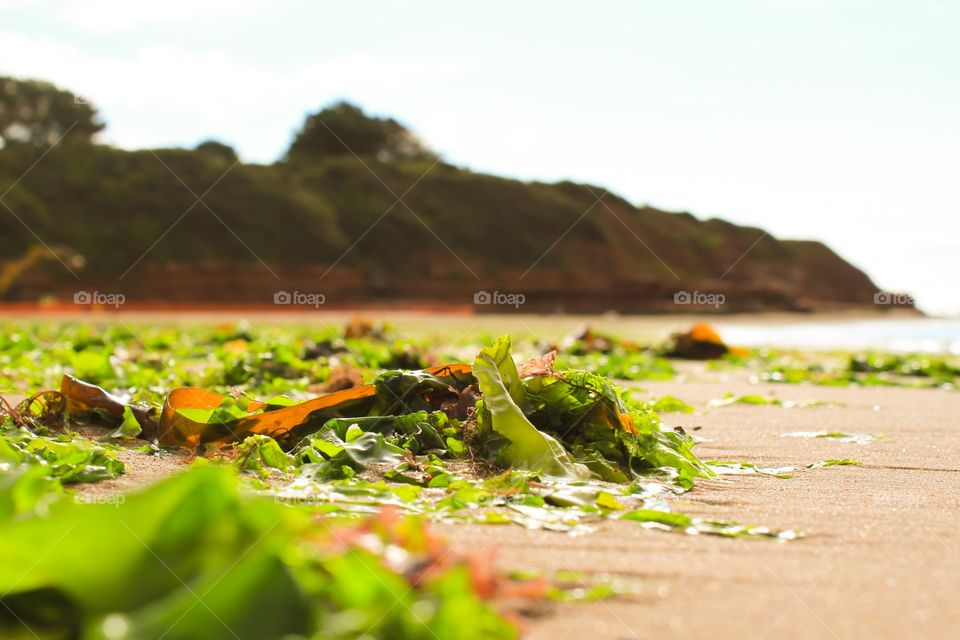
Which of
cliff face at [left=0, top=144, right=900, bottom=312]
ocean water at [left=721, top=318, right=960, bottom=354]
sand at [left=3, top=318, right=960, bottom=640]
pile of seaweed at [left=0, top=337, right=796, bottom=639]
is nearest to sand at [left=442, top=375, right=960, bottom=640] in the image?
sand at [left=3, top=318, right=960, bottom=640]

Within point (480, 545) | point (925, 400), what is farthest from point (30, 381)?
point (925, 400)

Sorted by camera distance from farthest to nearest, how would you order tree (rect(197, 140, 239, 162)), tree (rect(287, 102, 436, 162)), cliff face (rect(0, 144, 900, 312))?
tree (rect(287, 102, 436, 162)), tree (rect(197, 140, 239, 162)), cliff face (rect(0, 144, 900, 312))

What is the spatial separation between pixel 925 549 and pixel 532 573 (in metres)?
0.99

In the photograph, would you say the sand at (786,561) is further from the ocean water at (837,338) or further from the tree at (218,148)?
the tree at (218,148)

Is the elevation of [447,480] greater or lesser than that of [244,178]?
lesser

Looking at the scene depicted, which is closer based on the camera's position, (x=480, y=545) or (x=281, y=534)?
(x=281, y=534)

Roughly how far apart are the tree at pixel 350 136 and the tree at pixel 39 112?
12304 millimetres

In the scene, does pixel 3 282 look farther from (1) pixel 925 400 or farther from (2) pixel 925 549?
(2) pixel 925 549

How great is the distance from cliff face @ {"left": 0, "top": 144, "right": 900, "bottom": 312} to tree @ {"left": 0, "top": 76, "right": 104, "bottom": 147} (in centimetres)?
1068

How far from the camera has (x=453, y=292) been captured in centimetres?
3825

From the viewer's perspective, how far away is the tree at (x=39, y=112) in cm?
4981

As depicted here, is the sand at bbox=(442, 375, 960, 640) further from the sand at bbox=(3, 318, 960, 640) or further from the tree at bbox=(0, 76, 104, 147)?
the tree at bbox=(0, 76, 104, 147)

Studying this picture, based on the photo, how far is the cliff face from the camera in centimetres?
3541

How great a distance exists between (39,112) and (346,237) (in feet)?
71.5
